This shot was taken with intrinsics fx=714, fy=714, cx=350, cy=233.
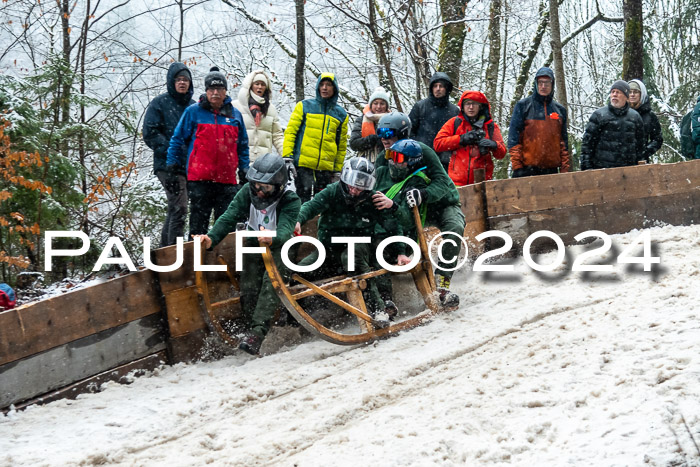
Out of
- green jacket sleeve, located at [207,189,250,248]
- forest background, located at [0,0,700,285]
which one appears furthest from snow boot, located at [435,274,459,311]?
forest background, located at [0,0,700,285]

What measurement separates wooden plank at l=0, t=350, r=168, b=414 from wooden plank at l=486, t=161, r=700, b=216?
4.16 m

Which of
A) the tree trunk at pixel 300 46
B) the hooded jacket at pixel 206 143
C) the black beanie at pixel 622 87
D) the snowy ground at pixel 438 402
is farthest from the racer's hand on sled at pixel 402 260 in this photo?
the tree trunk at pixel 300 46

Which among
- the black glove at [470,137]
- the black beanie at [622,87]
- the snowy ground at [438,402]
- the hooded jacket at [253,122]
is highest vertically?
the black beanie at [622,87]

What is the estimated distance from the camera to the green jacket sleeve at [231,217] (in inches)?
215

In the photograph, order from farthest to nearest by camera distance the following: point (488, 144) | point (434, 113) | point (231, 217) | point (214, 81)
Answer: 1. point (434, 113)
2. point (488, 144)
3. point (214, 81)
4. point (231, 217)

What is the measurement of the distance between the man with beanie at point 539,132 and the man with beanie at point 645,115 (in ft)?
3.85

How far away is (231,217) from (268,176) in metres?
0.47

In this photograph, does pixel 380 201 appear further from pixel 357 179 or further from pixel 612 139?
pixel 612 139

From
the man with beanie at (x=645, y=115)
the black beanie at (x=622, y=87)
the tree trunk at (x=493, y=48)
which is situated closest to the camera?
the black beanie at (x=622, y=87)

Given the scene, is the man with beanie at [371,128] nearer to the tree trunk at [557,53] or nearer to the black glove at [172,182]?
the black glove at [172,182]

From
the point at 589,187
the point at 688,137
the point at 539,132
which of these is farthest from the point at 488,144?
the point at 688,137

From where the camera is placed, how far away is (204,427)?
4.23m

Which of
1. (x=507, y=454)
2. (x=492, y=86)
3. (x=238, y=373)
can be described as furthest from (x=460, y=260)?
(x=492, y=86)

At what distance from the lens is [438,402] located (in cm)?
414
